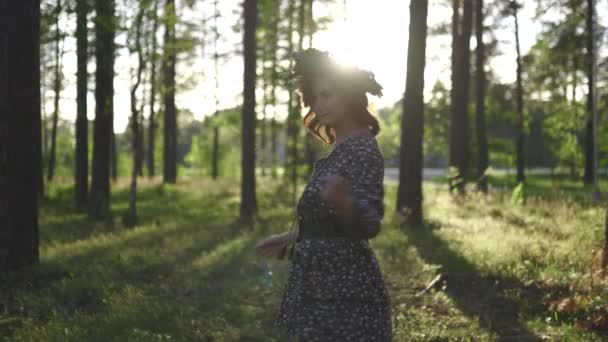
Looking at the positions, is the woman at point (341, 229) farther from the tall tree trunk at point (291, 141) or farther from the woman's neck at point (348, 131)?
the tall tree trunk at point (291, 141)

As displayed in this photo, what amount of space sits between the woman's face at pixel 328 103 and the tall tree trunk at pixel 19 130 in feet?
20.8

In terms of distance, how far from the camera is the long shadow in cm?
629

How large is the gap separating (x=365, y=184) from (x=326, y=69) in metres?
0.63

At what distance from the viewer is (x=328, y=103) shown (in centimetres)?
309

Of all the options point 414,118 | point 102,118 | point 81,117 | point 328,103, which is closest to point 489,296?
point 328,103

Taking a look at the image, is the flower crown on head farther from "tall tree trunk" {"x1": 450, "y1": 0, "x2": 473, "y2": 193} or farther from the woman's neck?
"tall tree trunk" {"x1": 450, "y1": 0, "x2": 473, "y2": 193}

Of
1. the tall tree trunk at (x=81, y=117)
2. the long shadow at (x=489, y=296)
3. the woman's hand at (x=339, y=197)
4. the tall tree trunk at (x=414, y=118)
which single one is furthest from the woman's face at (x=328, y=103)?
the tall tree trunk at (x=81, y=117)

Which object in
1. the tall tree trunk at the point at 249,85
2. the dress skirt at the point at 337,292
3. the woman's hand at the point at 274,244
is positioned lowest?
the dress skirt at the point at 337,292

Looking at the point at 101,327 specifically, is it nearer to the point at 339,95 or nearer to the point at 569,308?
the point at 339,95

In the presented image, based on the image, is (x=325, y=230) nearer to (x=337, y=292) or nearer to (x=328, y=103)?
(x=337, y=292)

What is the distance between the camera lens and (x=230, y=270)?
9188 mm

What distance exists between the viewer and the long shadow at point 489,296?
6287 mm

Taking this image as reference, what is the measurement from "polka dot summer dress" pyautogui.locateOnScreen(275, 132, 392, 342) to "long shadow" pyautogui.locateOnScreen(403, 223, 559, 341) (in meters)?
3.35

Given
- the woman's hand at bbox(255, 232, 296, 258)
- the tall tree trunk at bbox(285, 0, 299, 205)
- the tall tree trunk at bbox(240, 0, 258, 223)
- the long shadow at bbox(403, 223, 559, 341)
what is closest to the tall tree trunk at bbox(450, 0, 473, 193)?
the tall tree trunk at bbox(285, 0, 299, 205)
